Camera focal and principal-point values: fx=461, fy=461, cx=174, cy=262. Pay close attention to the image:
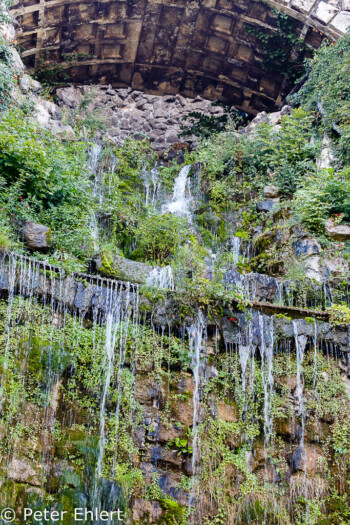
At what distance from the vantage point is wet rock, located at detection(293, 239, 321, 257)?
8320 mm

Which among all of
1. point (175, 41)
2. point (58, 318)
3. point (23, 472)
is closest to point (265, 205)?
point (58, 318)

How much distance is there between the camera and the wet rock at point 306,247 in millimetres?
8320

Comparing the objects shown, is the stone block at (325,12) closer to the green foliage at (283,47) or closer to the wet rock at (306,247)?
the green foliage at (283,47)

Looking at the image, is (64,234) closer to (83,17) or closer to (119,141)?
(119,141)

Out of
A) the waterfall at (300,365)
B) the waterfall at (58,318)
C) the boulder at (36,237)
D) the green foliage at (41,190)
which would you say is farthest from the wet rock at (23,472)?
the waterfall at (300,365)

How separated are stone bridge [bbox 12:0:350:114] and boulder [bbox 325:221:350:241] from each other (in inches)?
299

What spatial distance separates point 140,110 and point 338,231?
33.2ft

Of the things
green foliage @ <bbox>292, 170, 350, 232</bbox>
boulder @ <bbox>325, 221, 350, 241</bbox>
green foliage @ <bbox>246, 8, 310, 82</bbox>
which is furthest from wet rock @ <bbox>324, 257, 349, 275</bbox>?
green foliage @ <bbox>246, 8, 310, 82</bbox>

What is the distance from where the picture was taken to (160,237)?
8.62m

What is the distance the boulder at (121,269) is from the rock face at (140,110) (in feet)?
27.0

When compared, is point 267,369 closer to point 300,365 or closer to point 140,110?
point 300,365

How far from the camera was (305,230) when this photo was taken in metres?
8.72

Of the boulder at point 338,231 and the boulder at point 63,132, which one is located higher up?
the boulder at point 63,132

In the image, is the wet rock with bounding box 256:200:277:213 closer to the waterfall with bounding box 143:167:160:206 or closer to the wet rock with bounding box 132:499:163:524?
the waterfall with bounding box 143:167:160:206
